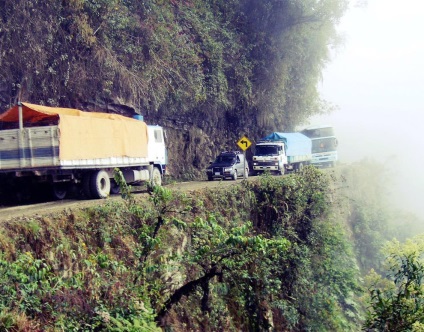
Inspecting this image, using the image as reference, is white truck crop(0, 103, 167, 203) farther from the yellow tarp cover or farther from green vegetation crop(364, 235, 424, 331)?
green vegetation crop(364, 235, 424, 331)

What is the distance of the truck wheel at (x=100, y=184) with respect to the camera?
1487 cm

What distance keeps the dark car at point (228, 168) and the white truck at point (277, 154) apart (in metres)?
2.66

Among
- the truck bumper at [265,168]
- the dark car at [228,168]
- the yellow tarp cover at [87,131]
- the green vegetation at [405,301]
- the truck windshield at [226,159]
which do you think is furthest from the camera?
the truck bumper at [265,168]

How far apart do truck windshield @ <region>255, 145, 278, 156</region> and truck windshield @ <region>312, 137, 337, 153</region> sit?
11405 millimetres

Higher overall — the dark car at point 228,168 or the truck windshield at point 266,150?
the truck windshield at point 266,150

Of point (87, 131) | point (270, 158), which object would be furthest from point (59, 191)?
point (270, 158)

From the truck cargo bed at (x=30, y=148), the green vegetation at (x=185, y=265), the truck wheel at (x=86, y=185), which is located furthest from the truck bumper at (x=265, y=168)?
the truck cargo bed at (x=30, y=148)

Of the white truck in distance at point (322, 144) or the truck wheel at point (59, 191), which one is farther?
the white truck in distance at point (322, 144)

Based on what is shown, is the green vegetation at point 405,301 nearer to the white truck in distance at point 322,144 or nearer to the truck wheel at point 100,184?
the truck wheel at point 100,184

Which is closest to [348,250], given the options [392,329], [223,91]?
[392,329]

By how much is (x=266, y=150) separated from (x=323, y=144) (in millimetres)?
12188

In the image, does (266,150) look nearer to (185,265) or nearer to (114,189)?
(114,189)

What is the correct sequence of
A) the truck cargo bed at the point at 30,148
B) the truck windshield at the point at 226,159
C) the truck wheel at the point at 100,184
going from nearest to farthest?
the truck cargo bed at the point at 30,148 < the truck wheel at the point at 100,184 < the truck windshield at the point at 226,159

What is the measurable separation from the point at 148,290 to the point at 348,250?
10732 millimetres
